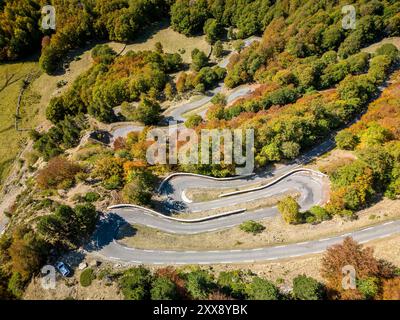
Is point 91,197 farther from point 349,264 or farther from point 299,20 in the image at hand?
point 299,20

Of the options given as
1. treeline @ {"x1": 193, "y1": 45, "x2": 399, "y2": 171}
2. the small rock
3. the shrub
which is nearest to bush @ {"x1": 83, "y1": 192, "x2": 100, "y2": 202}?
the small rock

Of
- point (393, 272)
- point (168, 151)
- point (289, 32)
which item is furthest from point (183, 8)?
point (393, 272)

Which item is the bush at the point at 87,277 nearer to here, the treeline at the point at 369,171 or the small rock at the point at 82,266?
the small rock at the point at 82,266

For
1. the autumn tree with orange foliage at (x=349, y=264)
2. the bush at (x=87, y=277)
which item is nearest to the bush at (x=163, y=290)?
the bush at (x=87, y=277)

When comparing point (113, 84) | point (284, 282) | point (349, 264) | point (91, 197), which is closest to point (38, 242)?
point (91, 197)

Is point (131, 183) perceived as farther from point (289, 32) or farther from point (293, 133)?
point (289, 32)

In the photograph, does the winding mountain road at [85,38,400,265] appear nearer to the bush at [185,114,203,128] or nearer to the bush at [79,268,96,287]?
the bush at [79,268,96,287]
